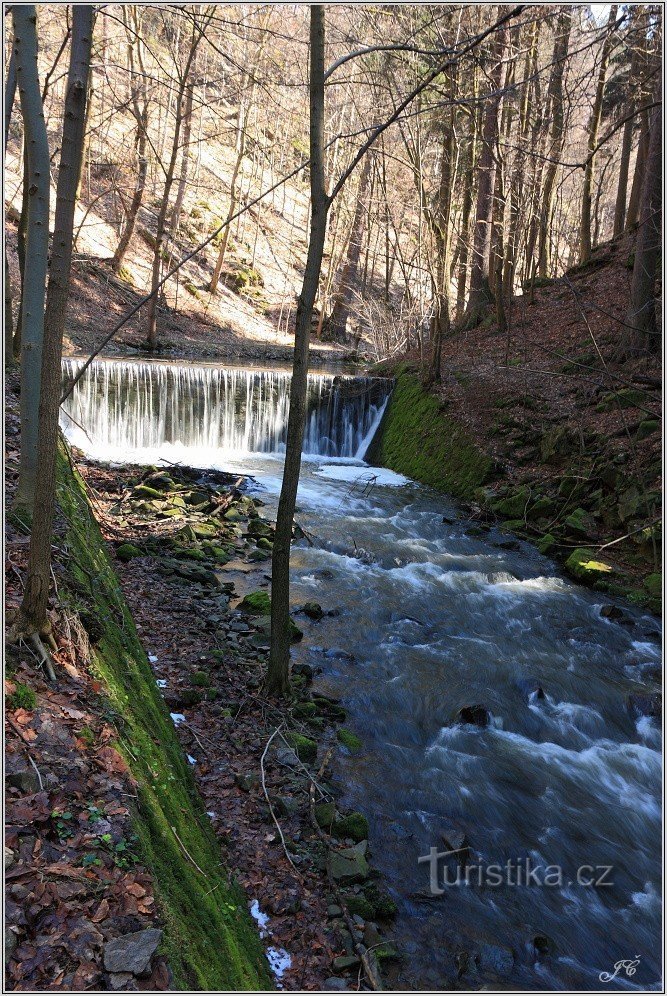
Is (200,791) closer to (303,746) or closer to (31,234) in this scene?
(303,746)

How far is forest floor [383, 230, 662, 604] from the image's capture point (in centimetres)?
943

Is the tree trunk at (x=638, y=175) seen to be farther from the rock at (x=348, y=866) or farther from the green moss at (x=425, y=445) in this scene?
the rock at (x=348, y=866)

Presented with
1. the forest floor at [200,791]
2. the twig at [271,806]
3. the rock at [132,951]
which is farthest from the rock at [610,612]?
the rock at [132,951]

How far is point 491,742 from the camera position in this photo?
5.69 meters

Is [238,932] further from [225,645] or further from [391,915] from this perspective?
[225,645]

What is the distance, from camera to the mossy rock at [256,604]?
6.84 m

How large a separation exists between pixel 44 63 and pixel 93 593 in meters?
29.6

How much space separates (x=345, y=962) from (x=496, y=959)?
3.31 ft

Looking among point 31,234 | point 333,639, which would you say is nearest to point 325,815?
point 333,639

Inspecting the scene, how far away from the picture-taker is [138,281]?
75.3 ft

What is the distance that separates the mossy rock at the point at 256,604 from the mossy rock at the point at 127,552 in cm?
160

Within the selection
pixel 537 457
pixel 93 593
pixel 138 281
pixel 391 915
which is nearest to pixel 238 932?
pixel 391 915

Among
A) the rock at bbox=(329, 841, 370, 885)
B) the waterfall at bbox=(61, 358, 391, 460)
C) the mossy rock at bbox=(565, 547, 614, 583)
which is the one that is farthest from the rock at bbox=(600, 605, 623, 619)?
the waterfall at bbox=(61, 358, 391, 460)

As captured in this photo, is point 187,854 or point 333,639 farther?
point 333,639
